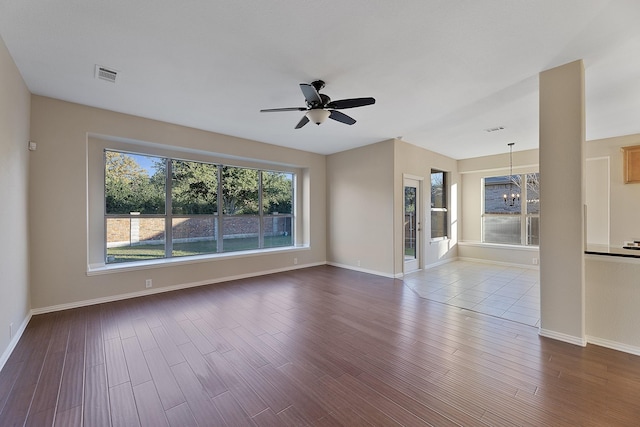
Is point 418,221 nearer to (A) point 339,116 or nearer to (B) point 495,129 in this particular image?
(B) point 495,129

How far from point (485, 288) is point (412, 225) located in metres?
1.94

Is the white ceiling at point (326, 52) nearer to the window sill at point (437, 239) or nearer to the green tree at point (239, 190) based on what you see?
the green tree at point (239, 190)

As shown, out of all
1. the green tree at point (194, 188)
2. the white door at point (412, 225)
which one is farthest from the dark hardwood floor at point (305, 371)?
the white door at point (412, 225)

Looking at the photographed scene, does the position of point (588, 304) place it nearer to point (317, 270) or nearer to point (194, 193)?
point (317, 270)

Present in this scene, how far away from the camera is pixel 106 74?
2.92m

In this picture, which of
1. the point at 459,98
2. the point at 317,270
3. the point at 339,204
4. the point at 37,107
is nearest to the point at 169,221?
the point at 37,107

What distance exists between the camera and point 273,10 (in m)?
2.01

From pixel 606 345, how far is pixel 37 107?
23.7ft

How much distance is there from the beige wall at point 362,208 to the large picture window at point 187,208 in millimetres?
1270

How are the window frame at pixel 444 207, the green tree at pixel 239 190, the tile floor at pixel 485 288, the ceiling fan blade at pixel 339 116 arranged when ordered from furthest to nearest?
1. the window frame at pixel 444 207
2. the green tree at pixel 239 190
3. the tile floor at pixel 485 288
4. the ceiling fan blade at pixel 339 116

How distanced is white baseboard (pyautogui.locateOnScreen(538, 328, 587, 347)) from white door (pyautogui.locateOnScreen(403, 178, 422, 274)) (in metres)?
2.98

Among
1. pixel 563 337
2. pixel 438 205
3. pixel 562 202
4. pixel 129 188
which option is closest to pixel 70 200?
pixel 129 188

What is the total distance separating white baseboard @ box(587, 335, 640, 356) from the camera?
2.52 meters

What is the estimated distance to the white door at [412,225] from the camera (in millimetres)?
5889
